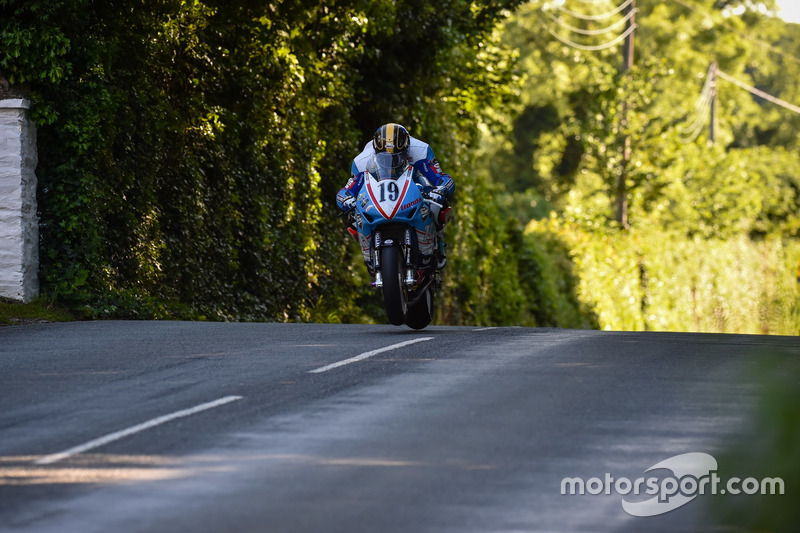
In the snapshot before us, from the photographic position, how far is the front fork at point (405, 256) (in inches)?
527

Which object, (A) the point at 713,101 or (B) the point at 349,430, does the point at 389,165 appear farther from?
(A) the point at 713,101

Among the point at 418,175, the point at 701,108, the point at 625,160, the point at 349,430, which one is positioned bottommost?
the point at 349,430

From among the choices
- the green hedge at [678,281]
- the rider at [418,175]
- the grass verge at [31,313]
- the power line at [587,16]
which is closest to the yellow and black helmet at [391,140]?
the rider at [418,175]

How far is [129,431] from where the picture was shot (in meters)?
7.70

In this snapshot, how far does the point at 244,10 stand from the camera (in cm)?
2009

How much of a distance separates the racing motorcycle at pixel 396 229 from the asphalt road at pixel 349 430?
1220 mm

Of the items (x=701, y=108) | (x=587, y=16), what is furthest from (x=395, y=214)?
(x=701, y=108)

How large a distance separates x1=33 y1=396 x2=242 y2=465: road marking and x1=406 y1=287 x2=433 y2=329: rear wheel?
563 cm

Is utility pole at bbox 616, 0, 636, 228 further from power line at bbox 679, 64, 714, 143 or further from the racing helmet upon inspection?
the racing helmet

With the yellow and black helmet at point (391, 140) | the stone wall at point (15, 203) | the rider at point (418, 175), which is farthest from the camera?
the stone wall at point (15, 203)

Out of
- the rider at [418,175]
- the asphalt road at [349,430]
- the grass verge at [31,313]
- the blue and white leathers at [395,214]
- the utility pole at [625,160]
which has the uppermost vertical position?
the utility pole at [625,160]

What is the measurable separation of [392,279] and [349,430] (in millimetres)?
5535

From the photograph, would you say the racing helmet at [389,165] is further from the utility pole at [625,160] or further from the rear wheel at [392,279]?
the utility pole at [625,160]

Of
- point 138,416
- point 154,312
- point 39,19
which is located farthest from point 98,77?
point 138,416
